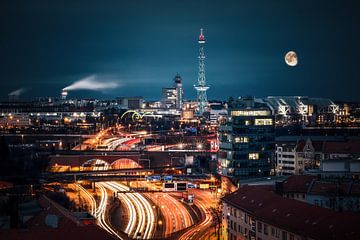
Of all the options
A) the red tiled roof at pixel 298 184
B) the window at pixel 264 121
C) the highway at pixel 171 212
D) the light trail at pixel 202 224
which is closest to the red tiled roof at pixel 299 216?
the red tiled roof at pixel 298 184

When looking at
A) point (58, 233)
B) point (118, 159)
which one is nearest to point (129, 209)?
point (58, 233)

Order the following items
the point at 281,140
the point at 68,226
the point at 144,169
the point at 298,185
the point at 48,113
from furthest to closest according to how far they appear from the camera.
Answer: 1. the point at 48,113
2. the point at 281,140
3. the point at 144,169
4. the point at 298,185
5. the point at 68,226

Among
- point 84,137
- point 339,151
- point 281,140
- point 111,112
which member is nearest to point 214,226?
point 339,151

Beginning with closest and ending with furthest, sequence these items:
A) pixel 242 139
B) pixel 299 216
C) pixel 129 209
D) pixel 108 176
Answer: pixel 299 216, pixel 129 209, pixel 242 139, pixel 108 176

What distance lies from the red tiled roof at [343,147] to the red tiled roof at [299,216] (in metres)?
17.4

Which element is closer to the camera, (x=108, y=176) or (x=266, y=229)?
(x=266, y=229)

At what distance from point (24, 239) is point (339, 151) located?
31.0 m

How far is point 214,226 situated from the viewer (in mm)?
34125

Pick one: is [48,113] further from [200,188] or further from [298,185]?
[298,185]

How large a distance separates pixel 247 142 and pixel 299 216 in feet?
74.6

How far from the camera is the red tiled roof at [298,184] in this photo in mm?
30848

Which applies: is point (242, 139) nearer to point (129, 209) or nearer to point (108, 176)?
point (129, 209)

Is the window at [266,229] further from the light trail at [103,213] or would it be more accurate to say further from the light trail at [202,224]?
the light trail at [103,213]

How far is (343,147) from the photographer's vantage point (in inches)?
1826
